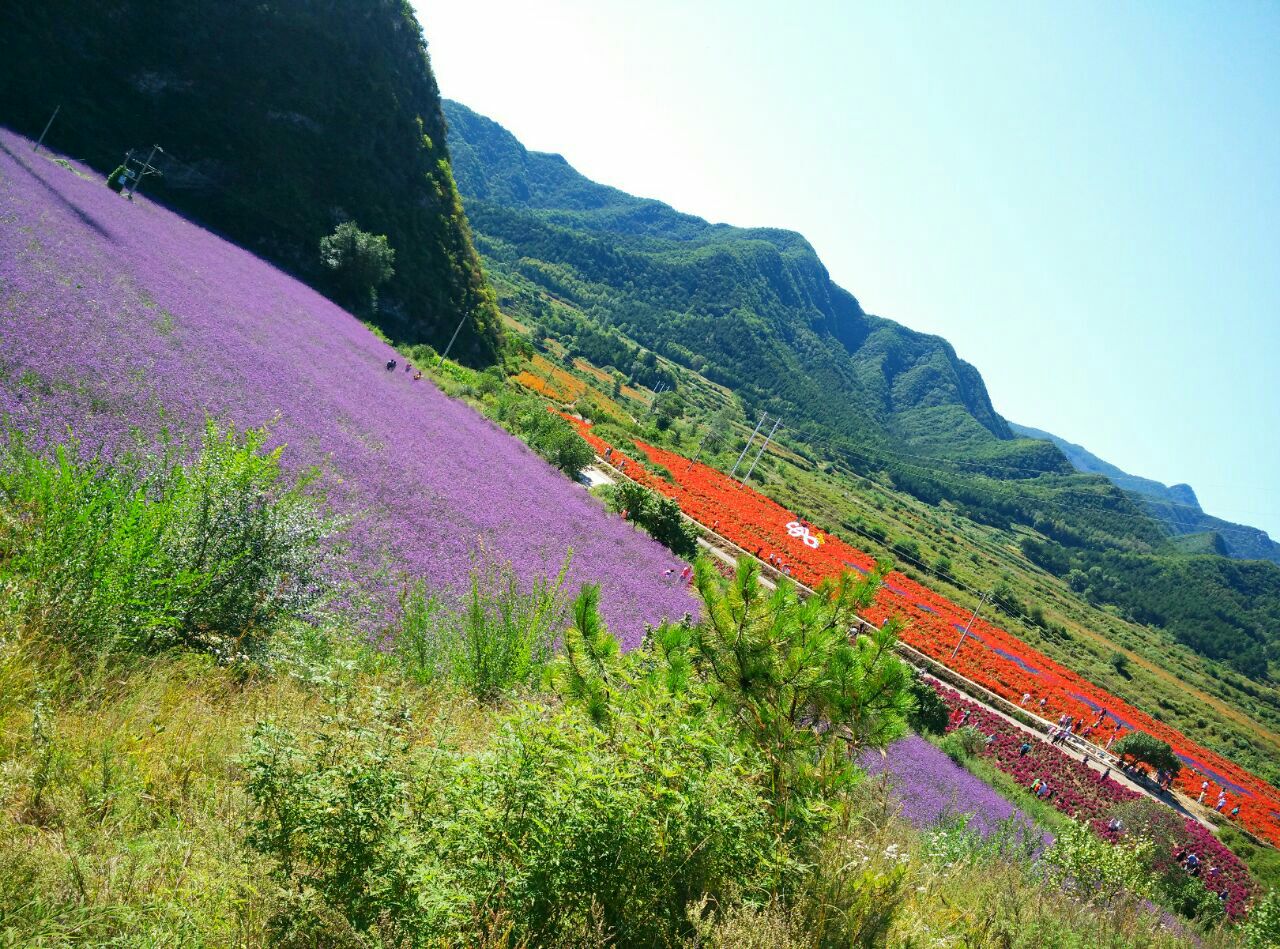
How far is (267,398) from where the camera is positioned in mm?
10812

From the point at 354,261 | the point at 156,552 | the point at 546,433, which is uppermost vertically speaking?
the point at 354,261

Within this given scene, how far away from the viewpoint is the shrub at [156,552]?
3693 millimetres

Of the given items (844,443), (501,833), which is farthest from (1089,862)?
(844,443)

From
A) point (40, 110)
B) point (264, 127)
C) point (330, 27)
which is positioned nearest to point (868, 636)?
point (40, 110)

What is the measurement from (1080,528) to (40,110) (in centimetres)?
Answer: 19836

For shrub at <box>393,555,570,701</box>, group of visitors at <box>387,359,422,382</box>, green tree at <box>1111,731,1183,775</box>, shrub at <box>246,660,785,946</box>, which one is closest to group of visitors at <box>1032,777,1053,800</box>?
green tree at <box>1111,731,1183,775</box>

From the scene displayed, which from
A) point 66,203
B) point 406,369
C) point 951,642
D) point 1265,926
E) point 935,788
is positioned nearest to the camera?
point 1265,926

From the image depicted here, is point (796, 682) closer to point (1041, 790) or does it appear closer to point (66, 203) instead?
point (1041, 790)

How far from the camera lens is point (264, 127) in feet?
128

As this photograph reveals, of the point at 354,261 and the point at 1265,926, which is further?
the point at 354,261

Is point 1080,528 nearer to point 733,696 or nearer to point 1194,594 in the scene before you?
point 1194,594

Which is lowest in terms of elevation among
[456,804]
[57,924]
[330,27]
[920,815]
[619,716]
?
[920,815]

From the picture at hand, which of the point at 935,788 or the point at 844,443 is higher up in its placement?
the point at 844,443

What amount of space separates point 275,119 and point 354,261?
1295 cm
